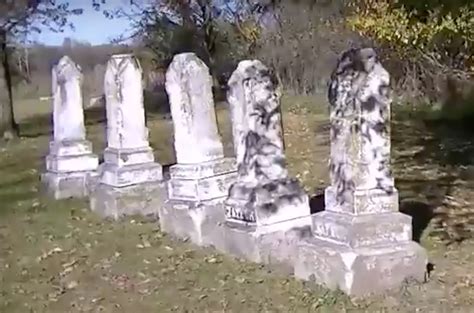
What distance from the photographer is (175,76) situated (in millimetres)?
10422

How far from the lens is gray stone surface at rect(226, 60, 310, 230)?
8922 millimetres

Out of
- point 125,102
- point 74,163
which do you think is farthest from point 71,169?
point 125,102

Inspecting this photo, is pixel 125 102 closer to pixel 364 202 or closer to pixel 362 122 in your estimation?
pixel 362 122

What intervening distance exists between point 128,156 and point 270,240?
3812 mm

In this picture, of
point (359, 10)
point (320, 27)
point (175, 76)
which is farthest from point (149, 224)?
point (320, 27)

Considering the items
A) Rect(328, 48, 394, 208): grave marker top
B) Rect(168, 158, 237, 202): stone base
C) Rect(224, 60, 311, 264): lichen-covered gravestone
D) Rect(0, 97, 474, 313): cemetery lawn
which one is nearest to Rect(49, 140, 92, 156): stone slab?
Rect(0, 97, 474, 313): cemetery lawn

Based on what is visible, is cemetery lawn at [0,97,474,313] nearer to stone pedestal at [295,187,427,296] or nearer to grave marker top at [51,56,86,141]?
stone pedestal at [295,187,427,296]

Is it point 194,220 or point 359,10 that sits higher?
→ point 359,10

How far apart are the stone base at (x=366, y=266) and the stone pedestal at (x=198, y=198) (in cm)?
233

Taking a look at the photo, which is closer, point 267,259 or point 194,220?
point 267,259

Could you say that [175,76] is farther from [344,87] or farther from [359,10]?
[359,10]

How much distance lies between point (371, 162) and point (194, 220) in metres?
3.00

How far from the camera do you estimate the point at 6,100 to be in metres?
29.3

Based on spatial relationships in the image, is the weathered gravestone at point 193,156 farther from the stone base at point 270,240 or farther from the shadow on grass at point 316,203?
the shadow on grass at point 316,203
